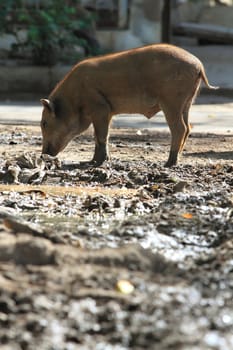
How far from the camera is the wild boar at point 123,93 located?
10141 millimetres

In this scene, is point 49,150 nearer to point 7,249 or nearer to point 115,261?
point 7,249

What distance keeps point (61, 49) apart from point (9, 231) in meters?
12.8

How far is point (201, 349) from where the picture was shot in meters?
4.34

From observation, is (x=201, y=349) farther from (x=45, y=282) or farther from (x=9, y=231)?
(x=9, y=231)

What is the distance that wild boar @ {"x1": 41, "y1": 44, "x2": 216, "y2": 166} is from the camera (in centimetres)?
1014

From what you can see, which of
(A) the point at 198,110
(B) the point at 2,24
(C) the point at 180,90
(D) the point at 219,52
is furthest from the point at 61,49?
(C) the point at 180,90

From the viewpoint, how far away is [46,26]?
17.8 metres

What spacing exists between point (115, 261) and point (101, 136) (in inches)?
208

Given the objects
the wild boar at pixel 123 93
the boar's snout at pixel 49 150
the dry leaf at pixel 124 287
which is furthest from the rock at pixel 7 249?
the boar's snout at pixel 49 150

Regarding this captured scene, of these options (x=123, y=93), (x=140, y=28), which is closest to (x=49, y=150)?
(x=123, y=93)

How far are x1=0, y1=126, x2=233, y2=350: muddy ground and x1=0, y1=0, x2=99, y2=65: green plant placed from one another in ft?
28.1

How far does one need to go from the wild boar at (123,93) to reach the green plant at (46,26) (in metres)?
6.94

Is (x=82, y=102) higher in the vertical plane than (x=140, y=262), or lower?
lower

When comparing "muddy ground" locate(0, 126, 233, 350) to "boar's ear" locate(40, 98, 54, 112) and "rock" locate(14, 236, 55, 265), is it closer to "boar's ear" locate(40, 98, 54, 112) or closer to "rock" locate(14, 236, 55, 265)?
"rock" locate(14, 236, 55, 265)
